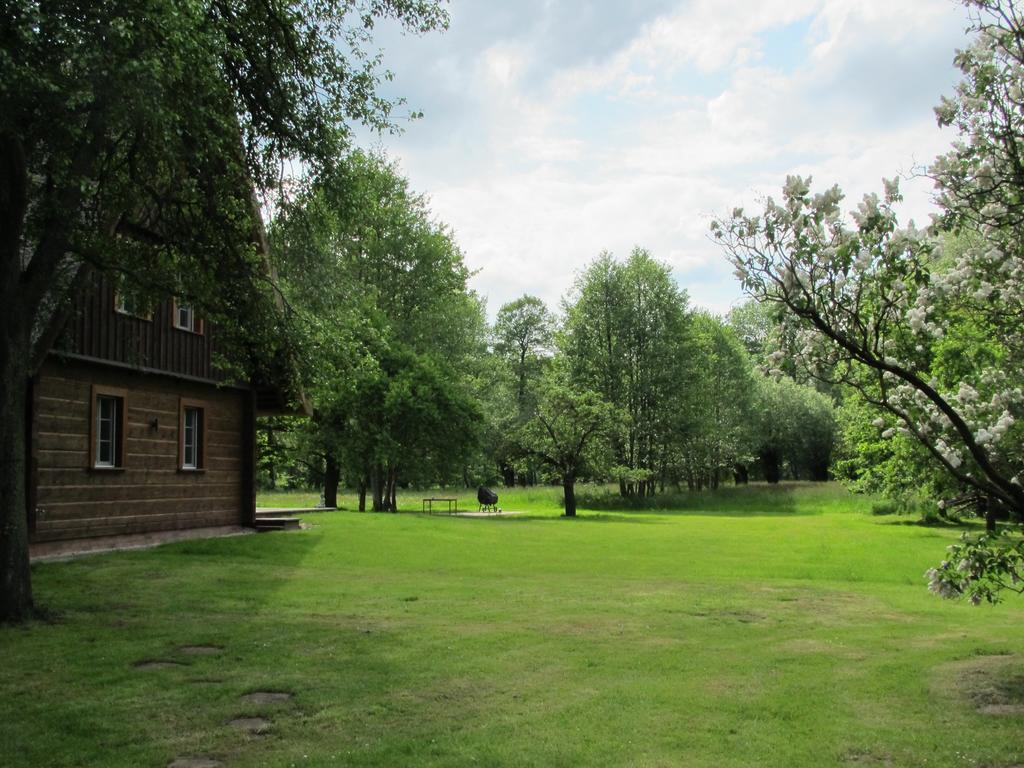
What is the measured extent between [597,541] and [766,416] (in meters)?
42.0

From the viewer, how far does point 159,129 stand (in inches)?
360

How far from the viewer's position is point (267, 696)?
23.1 feet

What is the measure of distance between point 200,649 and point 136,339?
380 inches

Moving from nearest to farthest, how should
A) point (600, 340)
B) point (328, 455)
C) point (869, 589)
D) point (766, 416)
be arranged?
point (869, 589), point (328, 455), point (600, 340), point (766, 416)

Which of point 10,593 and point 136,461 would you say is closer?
point 10,593

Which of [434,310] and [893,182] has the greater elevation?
[434,310]

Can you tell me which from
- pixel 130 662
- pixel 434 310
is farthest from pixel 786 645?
pixel 434 310

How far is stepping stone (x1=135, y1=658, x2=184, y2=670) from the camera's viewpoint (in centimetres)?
790

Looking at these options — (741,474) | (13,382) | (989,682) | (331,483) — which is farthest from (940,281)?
(741,474)

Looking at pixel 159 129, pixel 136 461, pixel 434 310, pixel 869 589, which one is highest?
pixel 434 310

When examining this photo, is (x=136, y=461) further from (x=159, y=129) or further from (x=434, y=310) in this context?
(x=434, y=310)

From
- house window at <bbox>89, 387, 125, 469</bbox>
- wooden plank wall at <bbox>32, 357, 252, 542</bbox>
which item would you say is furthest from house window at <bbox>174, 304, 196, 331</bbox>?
house window at <bbox>89, 387, 125, 469</bbox>

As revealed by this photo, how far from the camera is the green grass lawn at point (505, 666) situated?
585cm

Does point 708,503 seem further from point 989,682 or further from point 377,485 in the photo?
point 989,682
